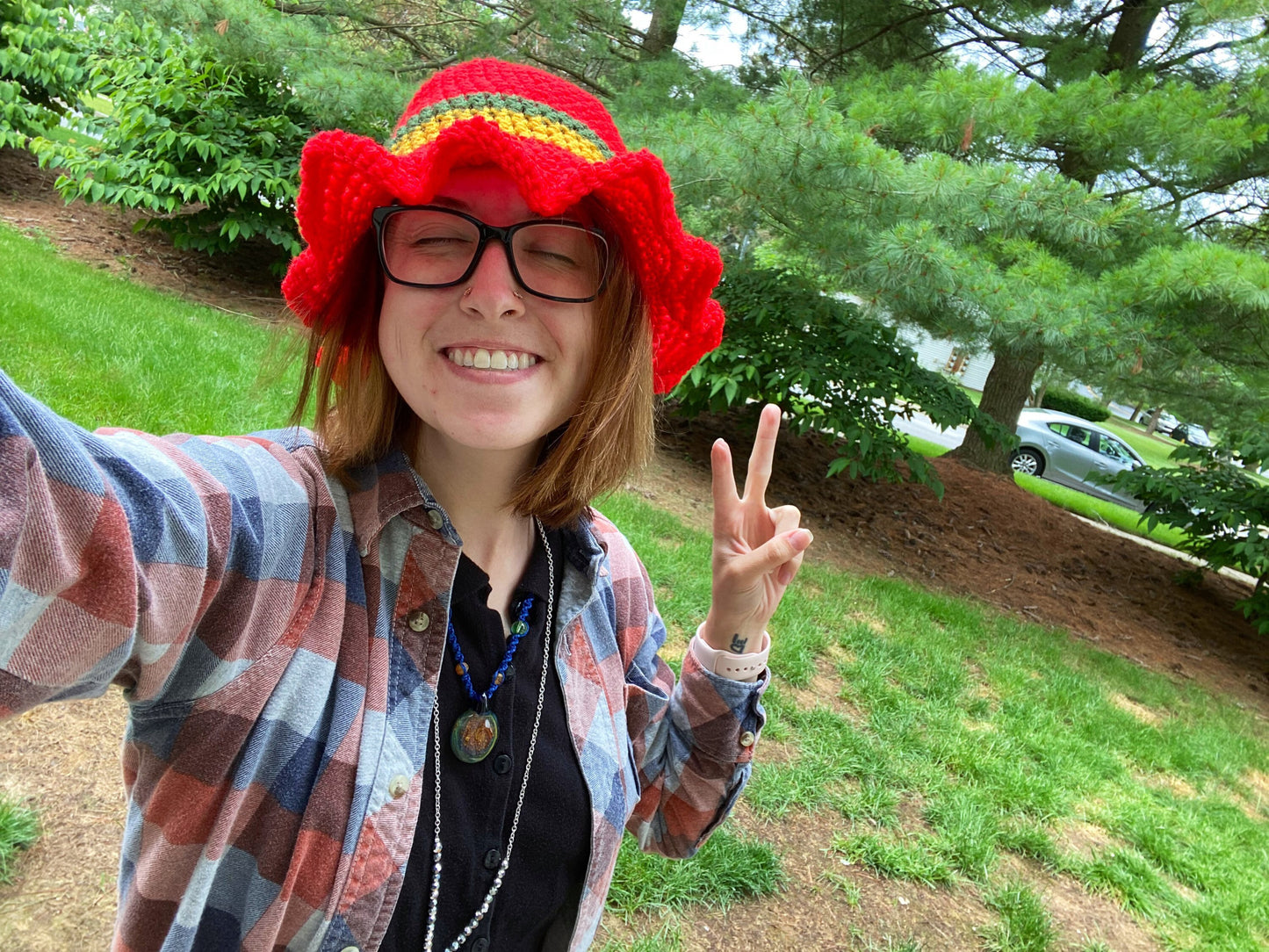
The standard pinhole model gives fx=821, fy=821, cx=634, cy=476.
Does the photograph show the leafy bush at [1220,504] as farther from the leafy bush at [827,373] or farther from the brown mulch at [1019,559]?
the leafy bush at [827,373]

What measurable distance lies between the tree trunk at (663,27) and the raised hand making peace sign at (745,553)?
19.9ft

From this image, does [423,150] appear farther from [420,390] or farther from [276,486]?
[276,486]

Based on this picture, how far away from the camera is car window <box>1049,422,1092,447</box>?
14.7m

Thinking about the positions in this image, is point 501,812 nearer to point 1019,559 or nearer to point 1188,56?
point 1019,559

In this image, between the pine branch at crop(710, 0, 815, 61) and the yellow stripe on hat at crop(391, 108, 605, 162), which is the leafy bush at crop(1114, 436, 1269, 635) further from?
the yellow stripe on hat at crop(391, 108, 605, 162)

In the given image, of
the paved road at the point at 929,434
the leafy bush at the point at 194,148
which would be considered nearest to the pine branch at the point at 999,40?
the leafy bush at the point at 194,148

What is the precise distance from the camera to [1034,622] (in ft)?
19.4

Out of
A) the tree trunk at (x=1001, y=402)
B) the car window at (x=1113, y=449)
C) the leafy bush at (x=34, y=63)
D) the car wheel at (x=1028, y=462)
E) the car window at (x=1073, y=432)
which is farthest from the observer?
the car wheel at (x=1028, y=462)

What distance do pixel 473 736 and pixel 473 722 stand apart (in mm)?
18

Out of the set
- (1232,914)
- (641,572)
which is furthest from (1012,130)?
(641,572)

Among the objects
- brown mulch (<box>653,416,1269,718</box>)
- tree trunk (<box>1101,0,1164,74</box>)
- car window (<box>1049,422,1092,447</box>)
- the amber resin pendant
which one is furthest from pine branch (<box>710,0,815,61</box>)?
car window (<box>1049,422,1092,447</box>)

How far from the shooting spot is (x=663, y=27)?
6.87 meters

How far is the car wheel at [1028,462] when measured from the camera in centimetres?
1486

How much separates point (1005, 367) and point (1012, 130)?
15.8 ft
